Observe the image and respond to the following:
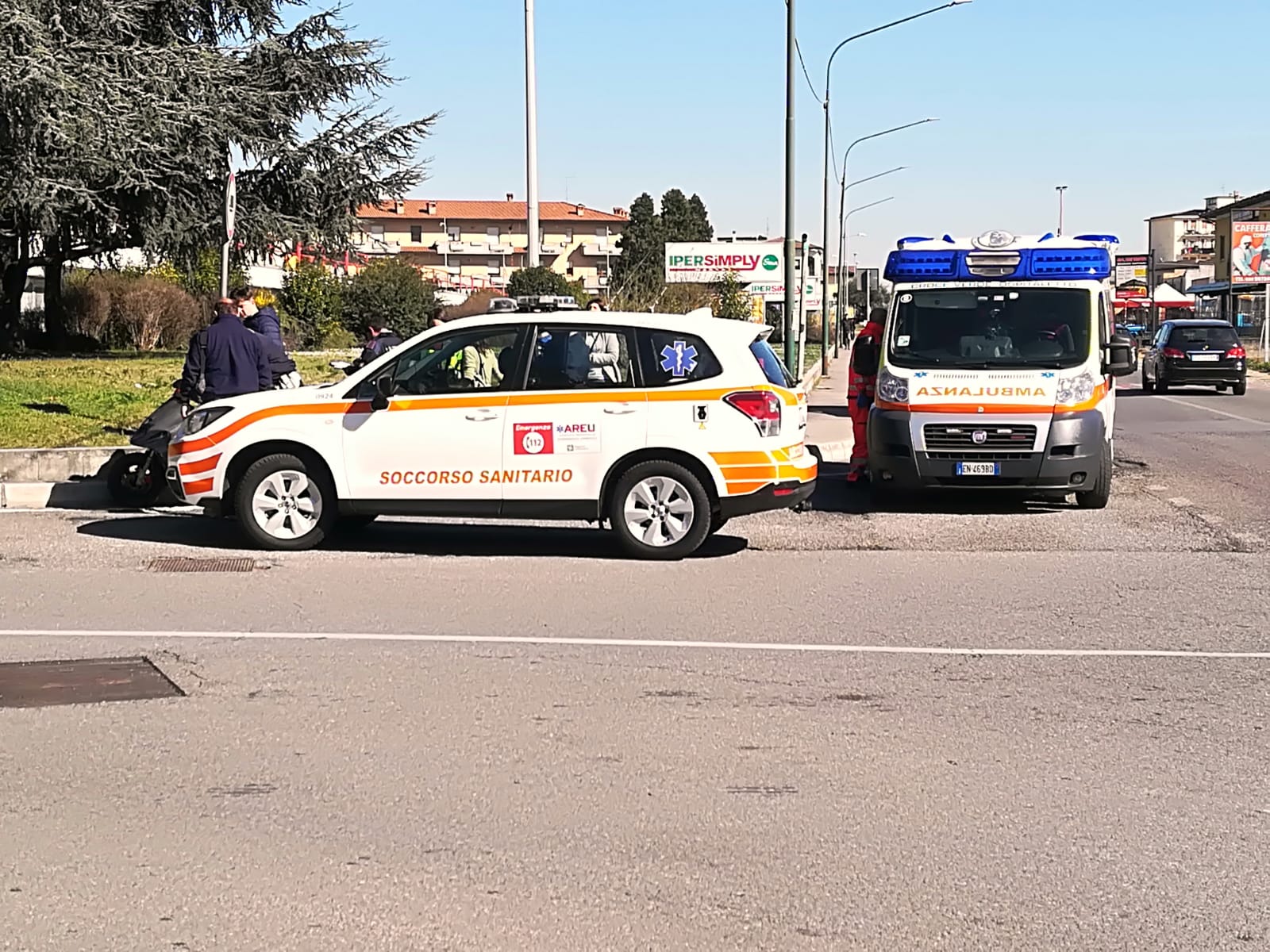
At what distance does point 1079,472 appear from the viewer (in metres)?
13.4

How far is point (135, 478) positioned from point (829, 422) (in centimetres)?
1279

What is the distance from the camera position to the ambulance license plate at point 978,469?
43.8ft

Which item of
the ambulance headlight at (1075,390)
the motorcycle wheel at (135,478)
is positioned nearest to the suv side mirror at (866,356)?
the ambulance headlight at (1075,390)

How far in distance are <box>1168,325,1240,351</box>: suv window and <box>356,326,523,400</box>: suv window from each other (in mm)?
27102

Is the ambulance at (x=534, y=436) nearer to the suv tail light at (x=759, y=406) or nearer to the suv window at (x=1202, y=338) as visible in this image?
the suv tail light at (x=759, y=406)

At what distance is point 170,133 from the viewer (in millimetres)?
29891

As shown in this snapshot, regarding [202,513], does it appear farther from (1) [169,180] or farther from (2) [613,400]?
(1) [169,180]

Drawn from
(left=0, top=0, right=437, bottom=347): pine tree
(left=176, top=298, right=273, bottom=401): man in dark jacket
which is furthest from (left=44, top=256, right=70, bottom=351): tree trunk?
(left=176, top=298, right=273, bottom=401): man in dark jacket

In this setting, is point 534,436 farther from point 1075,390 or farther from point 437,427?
point 1075,390

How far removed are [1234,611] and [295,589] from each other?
5625mm

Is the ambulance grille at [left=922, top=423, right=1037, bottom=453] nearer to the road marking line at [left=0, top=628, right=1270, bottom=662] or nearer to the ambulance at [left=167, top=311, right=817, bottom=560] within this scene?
the ambulance at [left=167, top=311, right=817, bottom=560]

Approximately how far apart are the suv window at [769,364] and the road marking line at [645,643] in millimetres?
3408

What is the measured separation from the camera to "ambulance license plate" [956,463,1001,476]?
1335 cm

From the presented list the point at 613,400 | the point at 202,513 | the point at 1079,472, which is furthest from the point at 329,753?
the point at 1079,472
